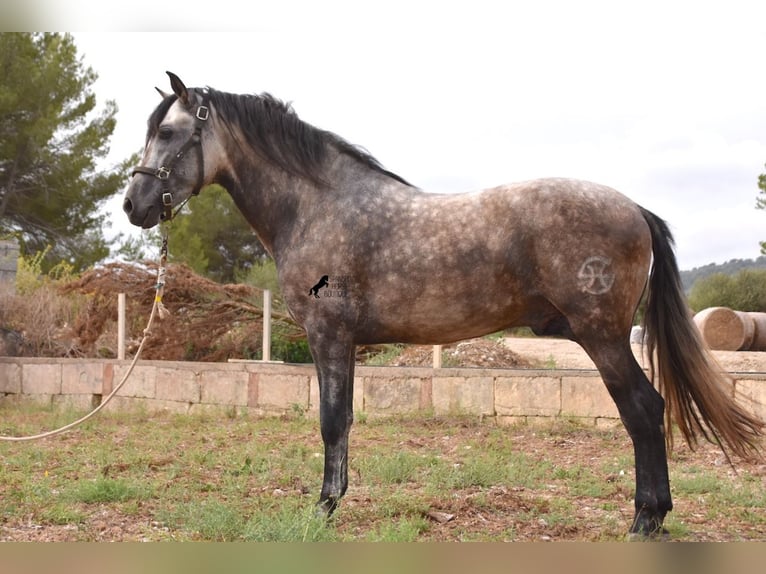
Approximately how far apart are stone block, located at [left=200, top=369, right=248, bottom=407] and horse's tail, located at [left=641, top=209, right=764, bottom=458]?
6524mm

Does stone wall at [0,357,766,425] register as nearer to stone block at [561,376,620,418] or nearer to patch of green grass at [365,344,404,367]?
stone block at [561,376,620,418]

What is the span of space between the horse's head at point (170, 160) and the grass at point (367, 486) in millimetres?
1748

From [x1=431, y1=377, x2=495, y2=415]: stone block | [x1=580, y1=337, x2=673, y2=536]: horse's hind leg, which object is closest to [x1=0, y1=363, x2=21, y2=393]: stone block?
[x1=431, y1=377, x2=495, y2=415]: stone block

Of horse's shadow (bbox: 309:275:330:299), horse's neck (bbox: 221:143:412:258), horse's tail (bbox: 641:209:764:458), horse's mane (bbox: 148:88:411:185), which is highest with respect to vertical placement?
horse's mane (bbox: 148:88:411:185)

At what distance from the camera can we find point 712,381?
4.12 metres

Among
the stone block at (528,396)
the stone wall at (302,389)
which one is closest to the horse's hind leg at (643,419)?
the stone wall at (302,389)

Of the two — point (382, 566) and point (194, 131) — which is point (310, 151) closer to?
point (194, 131)

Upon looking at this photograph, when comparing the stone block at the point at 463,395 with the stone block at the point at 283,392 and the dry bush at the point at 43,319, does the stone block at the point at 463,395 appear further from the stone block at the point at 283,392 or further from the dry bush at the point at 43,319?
the dry bush at the point at 43,319

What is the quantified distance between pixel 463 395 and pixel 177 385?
4047 mm

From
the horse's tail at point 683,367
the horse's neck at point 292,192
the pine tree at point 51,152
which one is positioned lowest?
the horse's tail at point 683,367

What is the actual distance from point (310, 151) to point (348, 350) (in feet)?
3.99

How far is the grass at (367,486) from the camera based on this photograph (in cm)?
419

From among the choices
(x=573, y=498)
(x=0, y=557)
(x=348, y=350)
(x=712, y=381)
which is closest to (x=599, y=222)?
(x=712, y=381)

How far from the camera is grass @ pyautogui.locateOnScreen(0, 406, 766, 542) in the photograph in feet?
13.7
